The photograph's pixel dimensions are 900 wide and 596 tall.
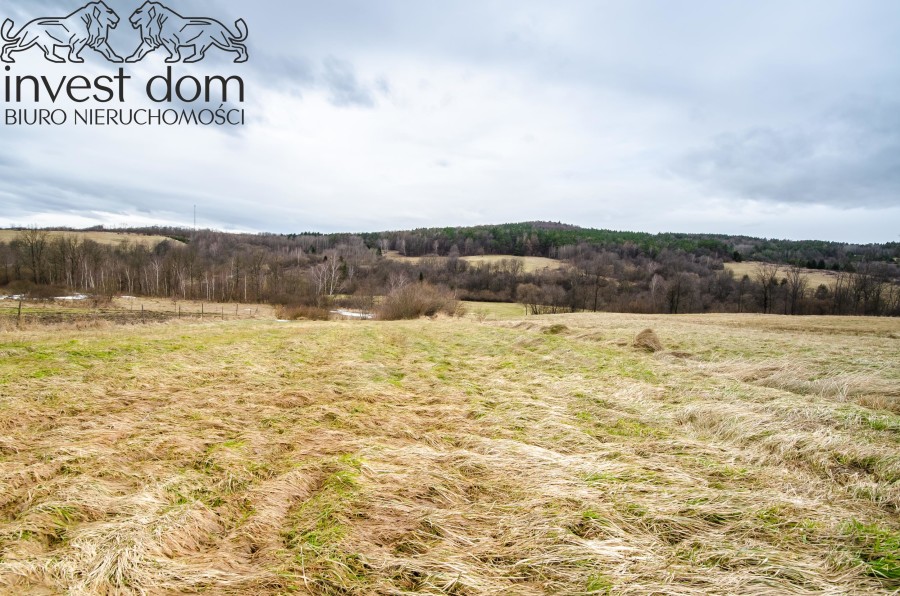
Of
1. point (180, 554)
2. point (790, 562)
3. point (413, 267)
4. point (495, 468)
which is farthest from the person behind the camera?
point (413, 267)

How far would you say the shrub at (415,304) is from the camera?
119 feet

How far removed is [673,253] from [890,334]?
85777mm

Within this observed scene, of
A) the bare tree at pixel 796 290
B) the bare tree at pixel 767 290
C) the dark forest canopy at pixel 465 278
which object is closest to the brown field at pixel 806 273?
the dark forest canopy at pixel 465 278

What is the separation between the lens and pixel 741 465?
4.13 metres

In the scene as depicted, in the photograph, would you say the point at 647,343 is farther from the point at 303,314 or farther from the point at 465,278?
the point at 465,278

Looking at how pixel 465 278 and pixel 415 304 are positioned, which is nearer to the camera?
pixel 415 304

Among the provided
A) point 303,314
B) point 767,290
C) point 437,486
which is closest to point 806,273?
point 767,290

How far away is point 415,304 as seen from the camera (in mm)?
36312

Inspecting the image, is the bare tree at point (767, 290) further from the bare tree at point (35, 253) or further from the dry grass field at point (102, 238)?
the dry grass field at point (102, 238)

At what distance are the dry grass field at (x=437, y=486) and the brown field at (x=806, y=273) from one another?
92478 millimetres

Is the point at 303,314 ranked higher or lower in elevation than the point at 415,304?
lower

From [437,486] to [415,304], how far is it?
32865 mm

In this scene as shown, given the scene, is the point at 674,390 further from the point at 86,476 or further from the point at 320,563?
the point at 86,476

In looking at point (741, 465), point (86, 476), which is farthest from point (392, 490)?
point (741, 465)
